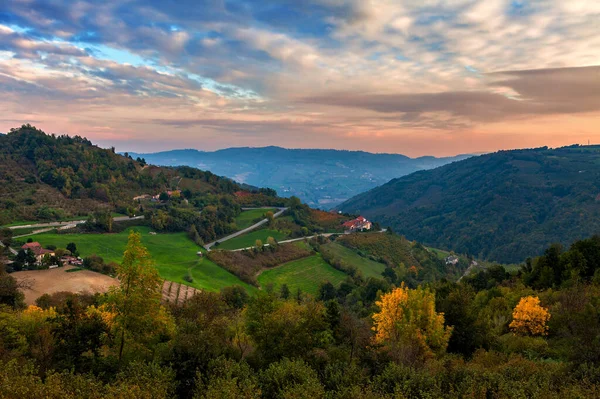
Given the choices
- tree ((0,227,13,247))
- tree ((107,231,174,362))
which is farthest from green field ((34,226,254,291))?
tree ((107,231,174,362))

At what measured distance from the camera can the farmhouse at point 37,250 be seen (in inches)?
2467

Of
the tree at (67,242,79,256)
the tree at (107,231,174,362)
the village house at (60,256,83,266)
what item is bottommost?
the village house at (60,256,83,266)

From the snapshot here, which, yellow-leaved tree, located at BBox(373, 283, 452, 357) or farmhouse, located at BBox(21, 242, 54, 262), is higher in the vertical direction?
yellow-leaved tree, located at BBox(373, 283, 452, 357)

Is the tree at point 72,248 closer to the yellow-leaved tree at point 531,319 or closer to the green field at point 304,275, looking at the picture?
the green field at point 304,275

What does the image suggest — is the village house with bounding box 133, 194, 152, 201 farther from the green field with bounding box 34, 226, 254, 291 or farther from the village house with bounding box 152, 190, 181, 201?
the green field with bounding box 34, 226, 254, 291

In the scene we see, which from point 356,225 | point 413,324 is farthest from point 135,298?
point 356,225

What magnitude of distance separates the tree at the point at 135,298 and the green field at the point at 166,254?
158 ft

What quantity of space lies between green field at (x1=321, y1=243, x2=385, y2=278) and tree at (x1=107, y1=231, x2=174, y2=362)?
265ft

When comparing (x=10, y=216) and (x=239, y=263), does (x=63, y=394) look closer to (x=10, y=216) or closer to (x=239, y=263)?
(x=239, y=263)

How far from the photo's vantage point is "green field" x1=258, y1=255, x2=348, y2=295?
272ft

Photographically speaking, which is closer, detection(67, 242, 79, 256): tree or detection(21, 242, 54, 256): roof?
detection(21, 242, 54, 256): roof

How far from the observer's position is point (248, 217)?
132 meters

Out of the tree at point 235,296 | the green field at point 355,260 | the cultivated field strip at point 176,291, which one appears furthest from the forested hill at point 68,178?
the green field at point 355,260

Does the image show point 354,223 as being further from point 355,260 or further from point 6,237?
point 6,237
